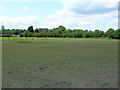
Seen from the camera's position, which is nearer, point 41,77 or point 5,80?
point 5,80

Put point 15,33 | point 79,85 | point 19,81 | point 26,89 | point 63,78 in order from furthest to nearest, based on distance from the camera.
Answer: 1. point 15,33
2. point 63,78
3. point 19,81
4. point 79,85
5. point 26,89

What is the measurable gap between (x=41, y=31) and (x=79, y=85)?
46761 mm

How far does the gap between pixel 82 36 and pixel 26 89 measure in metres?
53.3

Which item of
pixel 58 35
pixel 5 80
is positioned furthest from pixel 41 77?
pixel 58 35

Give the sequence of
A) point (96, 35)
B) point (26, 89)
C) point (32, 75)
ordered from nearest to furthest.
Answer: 1. point (26, 89)
2. point (32, 75)
3. point (96, 35)

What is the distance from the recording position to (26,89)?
3439mm

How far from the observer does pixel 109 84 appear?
12.4 ft

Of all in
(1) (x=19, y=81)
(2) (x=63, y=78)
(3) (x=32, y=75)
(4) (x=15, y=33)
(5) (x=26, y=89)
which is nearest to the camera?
(5) (x=26, y=89)

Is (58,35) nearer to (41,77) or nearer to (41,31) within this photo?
(41,31)

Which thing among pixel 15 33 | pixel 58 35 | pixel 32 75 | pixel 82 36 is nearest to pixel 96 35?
pixel 82 36

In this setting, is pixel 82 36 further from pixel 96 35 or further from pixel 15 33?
pixel 15 33

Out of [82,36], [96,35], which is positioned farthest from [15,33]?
[96,35]

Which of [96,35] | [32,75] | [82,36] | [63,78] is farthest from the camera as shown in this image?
[96,35]

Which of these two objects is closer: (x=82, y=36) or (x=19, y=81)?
(x=19, y=81)
